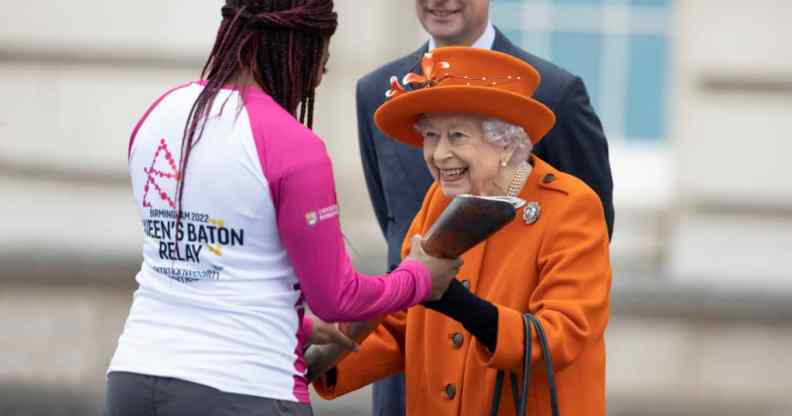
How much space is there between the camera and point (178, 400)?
362 cm

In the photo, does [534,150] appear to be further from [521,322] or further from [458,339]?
[521,322]

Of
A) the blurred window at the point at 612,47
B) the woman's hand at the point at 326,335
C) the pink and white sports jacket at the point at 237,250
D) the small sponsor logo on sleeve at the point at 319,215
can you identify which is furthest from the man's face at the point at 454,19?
the blurred window at the point at 612,47

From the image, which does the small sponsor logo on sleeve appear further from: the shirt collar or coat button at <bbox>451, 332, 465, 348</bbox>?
the shirt collar

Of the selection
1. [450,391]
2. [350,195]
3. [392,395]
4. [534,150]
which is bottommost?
[350,195]

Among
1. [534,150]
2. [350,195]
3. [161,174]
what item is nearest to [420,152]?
[534,150]

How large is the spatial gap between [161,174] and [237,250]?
0.70 feet

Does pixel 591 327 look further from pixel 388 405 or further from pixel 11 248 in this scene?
pixel 11 248

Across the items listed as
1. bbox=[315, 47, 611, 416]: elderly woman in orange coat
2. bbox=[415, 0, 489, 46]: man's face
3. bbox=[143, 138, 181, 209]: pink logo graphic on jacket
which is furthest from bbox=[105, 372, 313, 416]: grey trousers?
bbox=[415, 0, 489, 46]: man's face

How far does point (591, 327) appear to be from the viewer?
4039mm

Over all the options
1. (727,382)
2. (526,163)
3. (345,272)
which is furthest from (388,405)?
(727,382)

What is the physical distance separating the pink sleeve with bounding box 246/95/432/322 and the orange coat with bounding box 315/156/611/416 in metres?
0.41

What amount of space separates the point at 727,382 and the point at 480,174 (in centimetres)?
425

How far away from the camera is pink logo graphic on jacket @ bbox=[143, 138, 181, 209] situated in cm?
369

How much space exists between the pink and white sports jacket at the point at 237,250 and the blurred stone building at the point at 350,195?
4363mm
